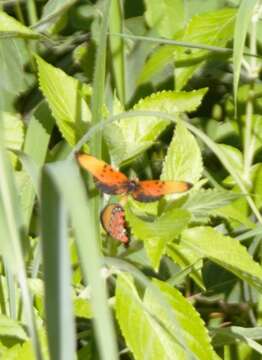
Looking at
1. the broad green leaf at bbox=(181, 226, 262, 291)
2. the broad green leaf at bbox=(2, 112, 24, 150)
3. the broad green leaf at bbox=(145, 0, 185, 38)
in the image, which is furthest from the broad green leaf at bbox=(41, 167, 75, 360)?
the broad green leaf at bbox=(145, 0, 185, 38)

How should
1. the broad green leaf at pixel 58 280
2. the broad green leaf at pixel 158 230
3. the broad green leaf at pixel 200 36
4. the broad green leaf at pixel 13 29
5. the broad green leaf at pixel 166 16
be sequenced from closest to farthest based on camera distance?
the broad green leaf at pixel 58 280 < the broad green leaf at pixel 158 230 < the broad green leaf at pixel 13 29 < the broad green leaf at pixel 200 36 < the broad green leaf at pixel 166 16

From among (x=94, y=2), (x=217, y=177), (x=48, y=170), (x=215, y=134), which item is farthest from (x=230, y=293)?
(x=48, y=170)

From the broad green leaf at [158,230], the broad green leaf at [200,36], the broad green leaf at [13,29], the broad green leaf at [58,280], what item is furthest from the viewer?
the broad green leaf at [200,36]

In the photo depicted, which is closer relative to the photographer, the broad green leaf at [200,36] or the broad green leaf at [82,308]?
the broad green leaf at [82,308]

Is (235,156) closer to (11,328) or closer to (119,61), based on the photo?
(119,61)

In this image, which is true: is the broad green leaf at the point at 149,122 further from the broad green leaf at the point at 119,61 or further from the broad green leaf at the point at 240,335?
the broad green leaf at the point at 240,335

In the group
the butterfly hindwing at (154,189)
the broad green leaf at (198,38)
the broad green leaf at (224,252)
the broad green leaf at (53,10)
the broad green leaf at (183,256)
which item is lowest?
the broad green leaf at (183,256)

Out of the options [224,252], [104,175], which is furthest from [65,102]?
[224,252]

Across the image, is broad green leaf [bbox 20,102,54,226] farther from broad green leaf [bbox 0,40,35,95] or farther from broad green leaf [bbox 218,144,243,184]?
broad green leaf [bbox 218,144,243,184]

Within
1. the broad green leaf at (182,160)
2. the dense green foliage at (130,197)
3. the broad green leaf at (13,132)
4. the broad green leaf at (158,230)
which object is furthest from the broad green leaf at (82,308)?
the broad green leaf at (13,132)
